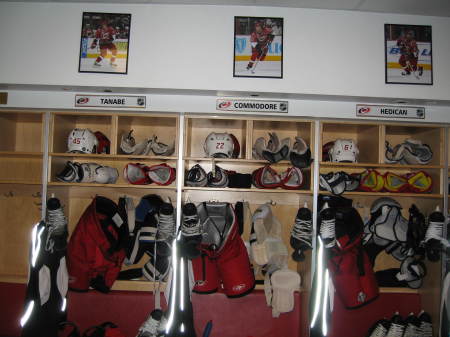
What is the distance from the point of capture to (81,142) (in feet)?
7.25

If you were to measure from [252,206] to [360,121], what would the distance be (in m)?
1.09

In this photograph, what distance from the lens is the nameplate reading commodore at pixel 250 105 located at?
7.14 feet

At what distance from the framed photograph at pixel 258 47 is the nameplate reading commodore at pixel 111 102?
74 centimetres

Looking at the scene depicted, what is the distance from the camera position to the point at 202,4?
211cm

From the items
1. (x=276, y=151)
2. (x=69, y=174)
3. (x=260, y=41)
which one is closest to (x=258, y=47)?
(x=260, y=41)

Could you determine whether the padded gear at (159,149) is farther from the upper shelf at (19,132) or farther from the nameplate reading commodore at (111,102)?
the upper shelf at (19,132)

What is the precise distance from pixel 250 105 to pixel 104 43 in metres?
1.13

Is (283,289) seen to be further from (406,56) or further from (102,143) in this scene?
(406,56)

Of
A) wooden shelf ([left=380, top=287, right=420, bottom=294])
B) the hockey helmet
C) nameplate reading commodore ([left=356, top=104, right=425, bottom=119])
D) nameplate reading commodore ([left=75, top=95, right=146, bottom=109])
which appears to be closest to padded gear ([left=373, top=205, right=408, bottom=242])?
the hockey helmet

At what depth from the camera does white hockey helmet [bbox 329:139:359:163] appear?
222cm

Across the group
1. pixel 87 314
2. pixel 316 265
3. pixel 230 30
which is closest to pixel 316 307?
pixel 316 265

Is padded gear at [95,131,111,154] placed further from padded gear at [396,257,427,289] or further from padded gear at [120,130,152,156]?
padded gear at [396,257,427,289]

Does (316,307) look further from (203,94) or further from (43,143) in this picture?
(43,143)

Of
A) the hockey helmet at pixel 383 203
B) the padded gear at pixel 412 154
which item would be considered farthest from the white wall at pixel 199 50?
the hockey helmet at pixel 383 203
